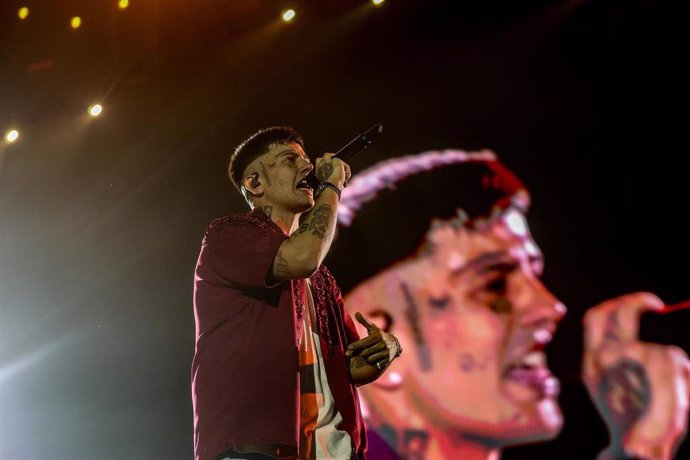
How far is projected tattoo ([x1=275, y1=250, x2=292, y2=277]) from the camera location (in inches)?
58.9

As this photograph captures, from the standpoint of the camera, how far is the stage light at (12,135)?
3.36m

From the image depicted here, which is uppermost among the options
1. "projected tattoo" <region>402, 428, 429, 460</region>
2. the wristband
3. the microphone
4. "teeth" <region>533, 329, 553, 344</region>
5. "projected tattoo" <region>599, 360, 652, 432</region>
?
the microphone

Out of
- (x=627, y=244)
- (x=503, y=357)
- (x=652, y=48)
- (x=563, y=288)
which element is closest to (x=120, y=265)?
(x=503, y=357)

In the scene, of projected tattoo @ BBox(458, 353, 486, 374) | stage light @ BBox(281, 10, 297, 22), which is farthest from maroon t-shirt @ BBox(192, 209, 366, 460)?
stage light @ BBox(281, 10, 297, 22)

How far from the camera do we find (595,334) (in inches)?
102

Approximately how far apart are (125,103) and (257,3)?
2.61 ft

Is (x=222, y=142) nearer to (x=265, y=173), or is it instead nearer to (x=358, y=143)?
(x=265, y=173)

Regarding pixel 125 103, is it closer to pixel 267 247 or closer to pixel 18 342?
pixel 18 342

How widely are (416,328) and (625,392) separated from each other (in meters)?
0.82

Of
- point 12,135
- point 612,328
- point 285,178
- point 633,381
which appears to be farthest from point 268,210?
point 12,135

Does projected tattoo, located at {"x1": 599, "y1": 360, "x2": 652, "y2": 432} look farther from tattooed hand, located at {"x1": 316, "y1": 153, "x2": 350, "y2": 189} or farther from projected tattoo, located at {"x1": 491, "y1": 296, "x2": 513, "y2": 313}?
tattooed hand, located at {"x1": 316, "y1": 153, "x2": 350, "y2": 189}

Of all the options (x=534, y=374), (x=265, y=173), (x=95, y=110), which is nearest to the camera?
(x=265, y=173)

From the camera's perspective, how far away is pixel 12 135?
11.1 ft

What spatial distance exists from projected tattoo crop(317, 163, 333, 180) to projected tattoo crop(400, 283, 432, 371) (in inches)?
48.3
